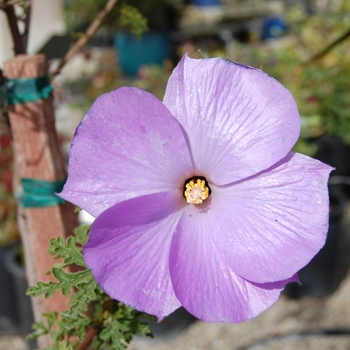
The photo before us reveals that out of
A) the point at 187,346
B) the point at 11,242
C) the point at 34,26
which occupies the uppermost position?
the point at 34,26

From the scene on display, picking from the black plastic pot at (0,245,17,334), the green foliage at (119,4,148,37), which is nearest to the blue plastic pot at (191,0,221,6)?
the black plastic pot at (0,245,17,334)

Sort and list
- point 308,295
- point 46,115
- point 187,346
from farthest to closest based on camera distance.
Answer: point 308,295 < point 187,346 < point 46,115

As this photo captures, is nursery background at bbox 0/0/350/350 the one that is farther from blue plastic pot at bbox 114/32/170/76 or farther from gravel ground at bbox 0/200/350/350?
blue plastic pot at bbox 114/32/170/76

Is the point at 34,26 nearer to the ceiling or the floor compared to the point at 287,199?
nearer to the floor

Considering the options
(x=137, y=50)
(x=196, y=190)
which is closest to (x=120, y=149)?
(x=196, y=190)

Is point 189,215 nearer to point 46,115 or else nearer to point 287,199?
point 287,199

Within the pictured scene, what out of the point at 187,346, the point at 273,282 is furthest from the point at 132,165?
the point at 187,346
